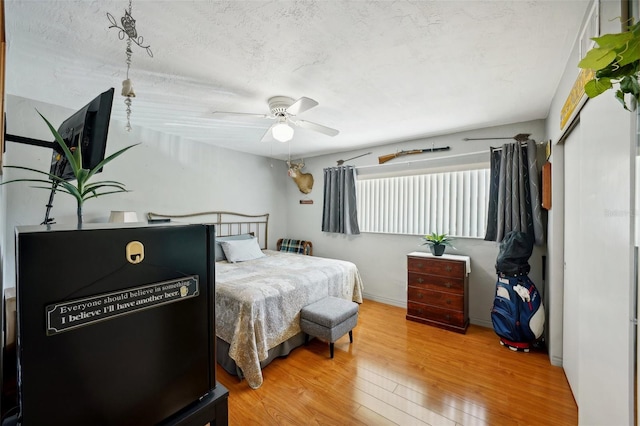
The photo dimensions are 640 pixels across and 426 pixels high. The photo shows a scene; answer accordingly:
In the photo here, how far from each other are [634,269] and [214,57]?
2322 millimetres

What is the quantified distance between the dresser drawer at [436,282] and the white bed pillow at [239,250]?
219 centimetres

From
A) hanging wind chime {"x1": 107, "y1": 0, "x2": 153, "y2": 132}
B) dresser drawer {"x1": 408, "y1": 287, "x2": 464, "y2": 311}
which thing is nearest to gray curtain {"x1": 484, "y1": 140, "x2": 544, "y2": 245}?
dresser drawer {"x1": 408, "y1": 287, "x2": 464, "y2": 311}

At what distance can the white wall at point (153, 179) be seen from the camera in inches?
95.0

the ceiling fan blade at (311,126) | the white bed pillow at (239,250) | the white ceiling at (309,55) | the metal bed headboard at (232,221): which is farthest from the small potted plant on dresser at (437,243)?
the metal bed headboard at (232,221)

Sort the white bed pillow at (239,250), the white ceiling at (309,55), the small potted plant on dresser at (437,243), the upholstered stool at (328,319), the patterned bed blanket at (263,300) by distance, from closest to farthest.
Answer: the white ceiling at (309,55)
the patterned bed blanket at (263,300)
the upholstered stool at (328,319)
the small potted plant on dresser at (437,243)
the white bed pillow at (239,250)

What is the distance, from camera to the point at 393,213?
13.0 ft

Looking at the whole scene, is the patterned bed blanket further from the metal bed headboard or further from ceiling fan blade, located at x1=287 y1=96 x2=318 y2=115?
ceiling fan blade, located at x1=287 y1=96 x2=318 y2=115

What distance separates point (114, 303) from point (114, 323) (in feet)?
0.15

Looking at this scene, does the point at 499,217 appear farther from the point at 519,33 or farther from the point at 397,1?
the point at 397,1

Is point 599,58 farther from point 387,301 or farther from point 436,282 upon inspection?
point 387,301

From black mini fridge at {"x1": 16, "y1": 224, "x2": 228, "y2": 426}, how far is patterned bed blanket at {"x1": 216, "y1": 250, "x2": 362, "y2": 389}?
1455mm

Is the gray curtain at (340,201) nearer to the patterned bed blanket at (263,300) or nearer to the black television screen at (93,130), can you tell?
the patterned bed blanket at (263,300)

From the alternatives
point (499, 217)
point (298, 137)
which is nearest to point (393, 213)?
point (499, 217)

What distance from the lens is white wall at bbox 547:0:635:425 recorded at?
907mm
